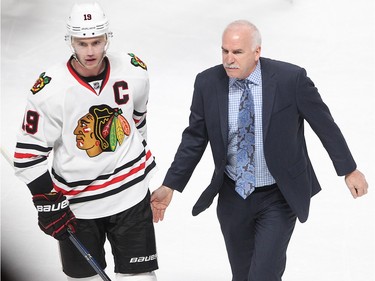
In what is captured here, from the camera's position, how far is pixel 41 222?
3883 mm

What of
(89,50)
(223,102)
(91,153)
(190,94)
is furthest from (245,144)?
(190,94)

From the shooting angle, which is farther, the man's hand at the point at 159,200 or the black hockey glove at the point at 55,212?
the man's hand at the point at 159,200

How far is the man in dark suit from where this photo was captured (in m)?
3.80

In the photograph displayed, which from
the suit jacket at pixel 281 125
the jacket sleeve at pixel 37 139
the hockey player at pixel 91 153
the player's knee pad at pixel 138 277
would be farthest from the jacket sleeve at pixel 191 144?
the jacket sleeve at pixel 37 139

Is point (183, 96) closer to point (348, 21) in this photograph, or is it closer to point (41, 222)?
point (348, 21)

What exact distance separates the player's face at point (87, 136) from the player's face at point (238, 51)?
510 mm

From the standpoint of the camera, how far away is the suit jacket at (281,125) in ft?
12.5

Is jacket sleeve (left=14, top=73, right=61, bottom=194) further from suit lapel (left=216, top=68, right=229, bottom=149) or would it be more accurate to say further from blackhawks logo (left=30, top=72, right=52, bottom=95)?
suit lapel (left=216, top=68, right=229, bottom=149)

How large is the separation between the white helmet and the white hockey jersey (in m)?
0.15

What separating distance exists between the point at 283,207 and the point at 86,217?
72 cm

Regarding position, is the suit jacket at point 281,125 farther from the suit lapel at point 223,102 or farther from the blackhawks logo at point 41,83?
the blackhawks logo at point 41,83

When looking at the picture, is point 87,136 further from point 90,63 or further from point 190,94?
point 190,94

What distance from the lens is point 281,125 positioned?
3.82 meters

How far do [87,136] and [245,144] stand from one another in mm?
557
